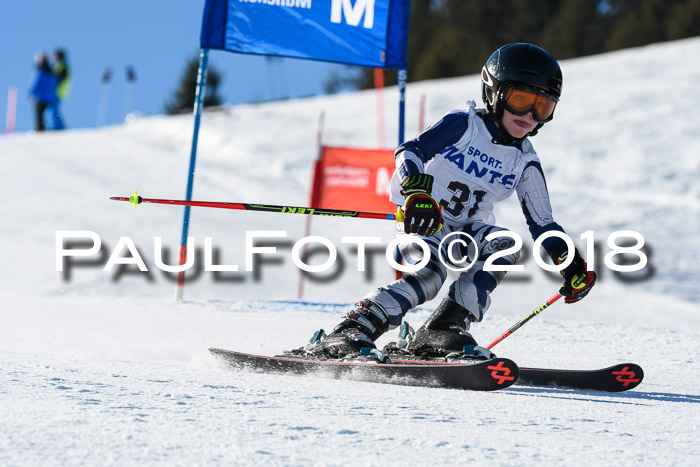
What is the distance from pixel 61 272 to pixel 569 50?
38.1 m

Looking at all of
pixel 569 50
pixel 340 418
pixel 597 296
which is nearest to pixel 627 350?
pixel 340 418

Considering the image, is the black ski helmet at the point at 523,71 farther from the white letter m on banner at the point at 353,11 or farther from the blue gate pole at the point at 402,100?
the white letter m on banner at the point at 353,11

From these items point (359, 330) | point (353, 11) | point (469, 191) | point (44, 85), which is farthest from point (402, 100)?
point (44, 85)

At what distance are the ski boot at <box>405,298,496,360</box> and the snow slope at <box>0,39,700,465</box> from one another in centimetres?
31

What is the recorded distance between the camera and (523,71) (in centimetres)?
348

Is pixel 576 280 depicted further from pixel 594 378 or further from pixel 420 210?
pixel 420 210

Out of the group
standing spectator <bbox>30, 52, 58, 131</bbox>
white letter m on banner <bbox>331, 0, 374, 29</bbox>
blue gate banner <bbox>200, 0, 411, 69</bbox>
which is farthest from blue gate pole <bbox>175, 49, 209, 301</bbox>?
standing spectator <bbox>30, 52, 58, 131</bbox>

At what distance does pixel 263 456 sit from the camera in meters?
1.98

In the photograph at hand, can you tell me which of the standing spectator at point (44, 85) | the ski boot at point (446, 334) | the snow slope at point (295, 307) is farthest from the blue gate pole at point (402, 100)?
the standing spectator at point (44, 85)

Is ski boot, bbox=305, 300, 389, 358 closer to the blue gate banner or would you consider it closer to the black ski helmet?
the black ski helmet

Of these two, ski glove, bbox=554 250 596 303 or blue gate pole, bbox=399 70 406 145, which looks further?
blue gate pole, bbox=399 70 406 145

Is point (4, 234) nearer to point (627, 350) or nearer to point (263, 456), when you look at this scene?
point (627, 350)

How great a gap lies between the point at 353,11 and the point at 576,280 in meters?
3.28

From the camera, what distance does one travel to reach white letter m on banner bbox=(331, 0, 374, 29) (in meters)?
6.14
